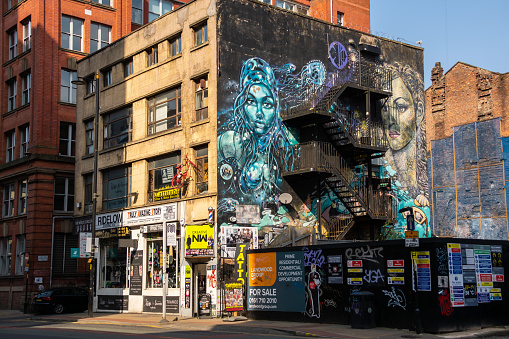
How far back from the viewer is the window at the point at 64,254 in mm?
40375

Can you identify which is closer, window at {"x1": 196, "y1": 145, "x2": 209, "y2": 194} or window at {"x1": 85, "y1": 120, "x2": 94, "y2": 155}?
window at {"x1": 196, "y1": 145, "x2": 209, "y2": 194}

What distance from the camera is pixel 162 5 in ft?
160

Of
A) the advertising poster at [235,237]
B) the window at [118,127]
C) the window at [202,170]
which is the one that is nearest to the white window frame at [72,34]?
the window at [118,127]

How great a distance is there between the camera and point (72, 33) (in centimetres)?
4372

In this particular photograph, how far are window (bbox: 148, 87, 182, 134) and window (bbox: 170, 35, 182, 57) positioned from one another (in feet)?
6.45

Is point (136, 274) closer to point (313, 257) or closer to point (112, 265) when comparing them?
point (112, 265)

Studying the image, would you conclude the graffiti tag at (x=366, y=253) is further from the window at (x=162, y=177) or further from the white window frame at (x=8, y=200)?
the white window frame at (x=8, y=200)

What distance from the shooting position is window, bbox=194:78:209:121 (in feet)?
94.4

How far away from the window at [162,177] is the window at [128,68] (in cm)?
598

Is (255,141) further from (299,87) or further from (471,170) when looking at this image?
(471,170)

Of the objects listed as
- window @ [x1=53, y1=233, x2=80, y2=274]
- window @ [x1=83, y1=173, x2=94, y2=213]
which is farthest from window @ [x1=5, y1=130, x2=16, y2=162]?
window @ [x1=83, y1=173, x2=94, y2=213]

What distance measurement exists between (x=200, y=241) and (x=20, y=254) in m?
19.9

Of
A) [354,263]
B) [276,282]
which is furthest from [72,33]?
[354,263]

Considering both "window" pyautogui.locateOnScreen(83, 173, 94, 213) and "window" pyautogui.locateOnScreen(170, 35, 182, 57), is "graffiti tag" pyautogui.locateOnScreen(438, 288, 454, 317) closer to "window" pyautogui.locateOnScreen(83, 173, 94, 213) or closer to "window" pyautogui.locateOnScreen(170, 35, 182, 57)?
"window" pyautogui.locateOnScreen(170, 35, 182, 57)
